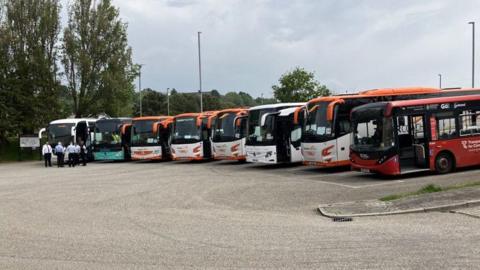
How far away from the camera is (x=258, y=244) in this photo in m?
8.71

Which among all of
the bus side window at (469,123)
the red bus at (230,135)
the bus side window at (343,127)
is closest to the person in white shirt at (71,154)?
the red bus at (230,135)

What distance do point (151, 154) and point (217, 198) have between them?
1786cm

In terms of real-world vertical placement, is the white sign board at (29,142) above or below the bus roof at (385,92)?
below

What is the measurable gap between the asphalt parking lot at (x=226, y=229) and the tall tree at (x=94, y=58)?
29.3 meters

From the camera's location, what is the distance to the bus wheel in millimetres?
18094

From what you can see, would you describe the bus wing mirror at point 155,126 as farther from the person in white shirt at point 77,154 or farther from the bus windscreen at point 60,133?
the bus windscreen at point 60,133

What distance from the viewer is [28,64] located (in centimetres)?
4206

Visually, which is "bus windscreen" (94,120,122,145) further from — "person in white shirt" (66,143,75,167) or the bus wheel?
the bus wheel

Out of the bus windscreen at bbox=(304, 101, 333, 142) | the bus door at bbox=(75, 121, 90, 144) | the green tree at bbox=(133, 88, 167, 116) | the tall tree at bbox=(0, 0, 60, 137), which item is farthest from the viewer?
the green tree at bbox=(133, 88, 167, 116)

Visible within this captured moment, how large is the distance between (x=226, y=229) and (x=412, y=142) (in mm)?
10676

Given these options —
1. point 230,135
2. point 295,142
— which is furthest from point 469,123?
point 230,135

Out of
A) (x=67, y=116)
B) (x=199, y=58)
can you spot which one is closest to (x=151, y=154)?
(x=67, y=116)

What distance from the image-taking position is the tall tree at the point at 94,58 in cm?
4591

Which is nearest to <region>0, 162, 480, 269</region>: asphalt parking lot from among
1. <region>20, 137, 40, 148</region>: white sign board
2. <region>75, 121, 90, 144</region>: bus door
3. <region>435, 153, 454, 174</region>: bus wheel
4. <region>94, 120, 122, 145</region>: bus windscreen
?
<region>435, 153, 454, 174</region>: bus wheel
